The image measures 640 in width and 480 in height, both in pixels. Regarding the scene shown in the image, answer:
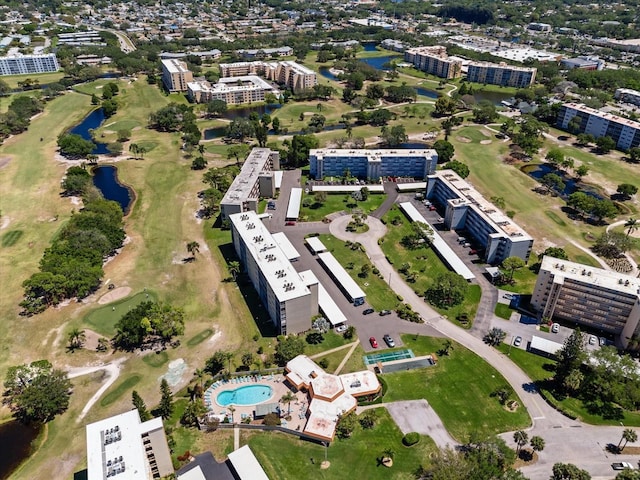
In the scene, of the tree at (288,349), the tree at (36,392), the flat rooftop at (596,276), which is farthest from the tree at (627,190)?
the tree at (36,392)

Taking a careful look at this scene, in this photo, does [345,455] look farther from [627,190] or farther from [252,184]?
[627,190]

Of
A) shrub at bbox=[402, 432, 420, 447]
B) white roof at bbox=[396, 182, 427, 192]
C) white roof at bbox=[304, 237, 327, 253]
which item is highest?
white roof at bbox=[396, 182, 427, 192]

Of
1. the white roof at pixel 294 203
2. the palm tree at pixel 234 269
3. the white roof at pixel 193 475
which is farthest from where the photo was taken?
the white roof at pixel 294 203

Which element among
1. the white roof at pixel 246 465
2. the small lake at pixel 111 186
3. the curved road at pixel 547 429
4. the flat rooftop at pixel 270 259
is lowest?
the white roof at pixel 246 465

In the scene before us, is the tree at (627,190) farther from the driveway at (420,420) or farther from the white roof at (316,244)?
the driveway at (420,420)

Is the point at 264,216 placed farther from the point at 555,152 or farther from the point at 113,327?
the point at 555,152

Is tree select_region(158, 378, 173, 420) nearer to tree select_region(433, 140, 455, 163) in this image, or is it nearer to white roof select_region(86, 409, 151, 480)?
white roof select_region(86, 409, 151, 480)

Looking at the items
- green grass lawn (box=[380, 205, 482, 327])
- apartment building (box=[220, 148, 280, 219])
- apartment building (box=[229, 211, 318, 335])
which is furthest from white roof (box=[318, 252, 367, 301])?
apartment building (box=[220, 148, 280, 219])

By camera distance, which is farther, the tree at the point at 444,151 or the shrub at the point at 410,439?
the tree at the point at 444,151

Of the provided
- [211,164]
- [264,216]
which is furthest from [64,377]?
[211,164]
